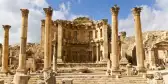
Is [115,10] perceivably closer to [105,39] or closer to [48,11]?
[48,11]

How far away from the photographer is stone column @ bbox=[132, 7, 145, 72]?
2317 centimetres

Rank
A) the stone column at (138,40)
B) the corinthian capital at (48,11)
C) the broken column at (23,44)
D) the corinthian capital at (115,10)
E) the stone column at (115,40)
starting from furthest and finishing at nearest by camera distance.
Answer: the corinthian capital at (48,11) → the corinthian capital at (115,10) → the broken column at (23,44) → the stone column at (115,40) → the stone column at (138,40)

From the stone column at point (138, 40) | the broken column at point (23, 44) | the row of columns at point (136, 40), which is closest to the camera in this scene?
the stone column at point (138, 40)

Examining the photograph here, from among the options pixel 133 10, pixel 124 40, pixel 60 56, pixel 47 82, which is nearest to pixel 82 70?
pixel 60 56

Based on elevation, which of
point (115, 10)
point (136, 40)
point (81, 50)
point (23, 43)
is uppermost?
point (115, 10)

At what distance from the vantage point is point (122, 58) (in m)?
36.8

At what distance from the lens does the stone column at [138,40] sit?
23170 millimetres

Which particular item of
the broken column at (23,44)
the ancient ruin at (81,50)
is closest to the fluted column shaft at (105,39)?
the ancient ruin at (81,50)

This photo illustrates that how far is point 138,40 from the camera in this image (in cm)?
2392

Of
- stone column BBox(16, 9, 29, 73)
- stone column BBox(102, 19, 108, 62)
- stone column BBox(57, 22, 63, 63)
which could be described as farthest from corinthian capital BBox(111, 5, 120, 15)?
stone column BBox(57, 22, 63, 63)

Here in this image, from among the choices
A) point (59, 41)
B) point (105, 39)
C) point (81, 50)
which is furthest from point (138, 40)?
point (81, 50)

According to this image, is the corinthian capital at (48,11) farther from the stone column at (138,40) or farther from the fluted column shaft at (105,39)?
the fluted column shaft at (105,39)

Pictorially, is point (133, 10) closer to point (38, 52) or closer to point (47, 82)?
point (47, 82)

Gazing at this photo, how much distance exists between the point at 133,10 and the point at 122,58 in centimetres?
1329
